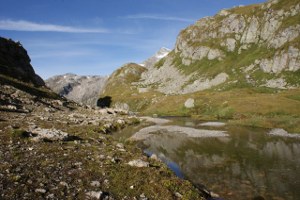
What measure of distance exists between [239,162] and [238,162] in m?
0.11

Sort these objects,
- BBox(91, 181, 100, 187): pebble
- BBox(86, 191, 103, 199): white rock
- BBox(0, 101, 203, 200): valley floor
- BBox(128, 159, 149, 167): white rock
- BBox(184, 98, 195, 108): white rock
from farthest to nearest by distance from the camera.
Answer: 1. BBox(184, 98, 195, 108): white rock
2. BBox(128, 159, 149, 167): white rock
3. BBox(91, 181, 100, 187): pebble
4. BBox(0, 101, 203, 200): valley floor
5. BBox(86, 191, 103, 199): white rock

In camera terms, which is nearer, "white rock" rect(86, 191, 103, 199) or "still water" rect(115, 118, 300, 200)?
"white rock" rect(86, 191, 103, 199)

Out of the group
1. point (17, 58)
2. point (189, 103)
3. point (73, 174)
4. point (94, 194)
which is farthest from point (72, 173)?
point (189, 103)

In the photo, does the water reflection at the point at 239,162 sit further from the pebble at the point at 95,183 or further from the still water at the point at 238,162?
the pebble at the point at 95,183

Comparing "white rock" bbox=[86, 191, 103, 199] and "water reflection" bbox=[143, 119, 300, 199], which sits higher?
"white rock" bbox=[86, 191, 103, 199]

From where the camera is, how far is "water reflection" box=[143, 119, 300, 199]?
2525 centimetres

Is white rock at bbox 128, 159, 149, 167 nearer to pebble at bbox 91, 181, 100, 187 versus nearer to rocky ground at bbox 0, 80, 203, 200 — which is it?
rocky ground at bbox 0, 80, 203, 200

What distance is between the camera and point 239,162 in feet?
115

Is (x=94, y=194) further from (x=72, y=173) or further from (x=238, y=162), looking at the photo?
(x=238, y=162)

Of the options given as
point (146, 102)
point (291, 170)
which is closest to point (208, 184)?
point (291, 170)

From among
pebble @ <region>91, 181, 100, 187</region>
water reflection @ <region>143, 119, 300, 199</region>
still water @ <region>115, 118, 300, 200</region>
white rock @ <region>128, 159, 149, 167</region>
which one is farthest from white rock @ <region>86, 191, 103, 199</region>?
water reflection @ <region>143, 119, 300, 199</region>

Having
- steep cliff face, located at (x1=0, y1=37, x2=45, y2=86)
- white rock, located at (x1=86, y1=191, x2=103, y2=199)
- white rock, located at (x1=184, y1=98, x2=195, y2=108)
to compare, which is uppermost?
steep cliff face, located at (x1=0, y1=37, x2=45, y2=86)

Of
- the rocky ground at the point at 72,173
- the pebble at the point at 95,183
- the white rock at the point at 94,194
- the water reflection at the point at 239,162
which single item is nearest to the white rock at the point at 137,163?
the rocky ground at the point at 72,173

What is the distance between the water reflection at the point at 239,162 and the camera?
25250mm
